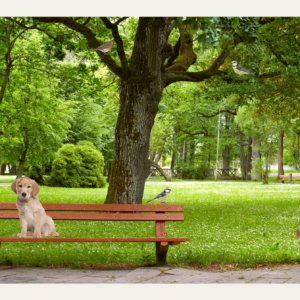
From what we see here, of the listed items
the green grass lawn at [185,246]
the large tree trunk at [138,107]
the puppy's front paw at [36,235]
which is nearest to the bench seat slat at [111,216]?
the puppy's front paw at [36,235]

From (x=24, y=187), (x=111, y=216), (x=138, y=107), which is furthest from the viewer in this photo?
(x=138, y=107)

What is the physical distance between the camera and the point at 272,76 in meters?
9.83

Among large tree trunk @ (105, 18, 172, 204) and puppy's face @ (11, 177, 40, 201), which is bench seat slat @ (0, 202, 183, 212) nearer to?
puppy's face @ (11, 177, 40, 201)

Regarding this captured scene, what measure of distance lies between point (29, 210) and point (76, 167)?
15189 millimetres

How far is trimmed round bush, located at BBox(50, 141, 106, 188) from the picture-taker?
19266 millimetres

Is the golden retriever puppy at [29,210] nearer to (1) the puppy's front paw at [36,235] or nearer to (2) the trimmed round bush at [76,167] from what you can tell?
(1) the puppy's front paw at [36,235]

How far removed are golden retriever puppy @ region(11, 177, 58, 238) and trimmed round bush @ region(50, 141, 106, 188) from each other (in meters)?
14.5

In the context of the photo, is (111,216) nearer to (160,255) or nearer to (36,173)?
(160,255)

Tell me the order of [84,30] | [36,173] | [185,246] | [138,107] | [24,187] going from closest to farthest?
[24,187], [185,246], [138,107], [84,30], [36,173]

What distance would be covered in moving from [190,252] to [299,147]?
23.5 metres

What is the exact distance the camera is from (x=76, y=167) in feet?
64.4

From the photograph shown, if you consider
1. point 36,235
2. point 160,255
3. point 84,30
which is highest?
point 84,30

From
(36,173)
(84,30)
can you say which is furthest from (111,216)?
(36,173)

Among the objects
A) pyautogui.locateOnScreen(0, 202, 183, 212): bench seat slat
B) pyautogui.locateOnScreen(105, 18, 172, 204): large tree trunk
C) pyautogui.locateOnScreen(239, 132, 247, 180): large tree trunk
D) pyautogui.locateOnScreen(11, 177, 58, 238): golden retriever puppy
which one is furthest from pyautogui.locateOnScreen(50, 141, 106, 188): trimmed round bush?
pyautogui.locateOnScreen(239, 132, 247, 180): large tree trunk
